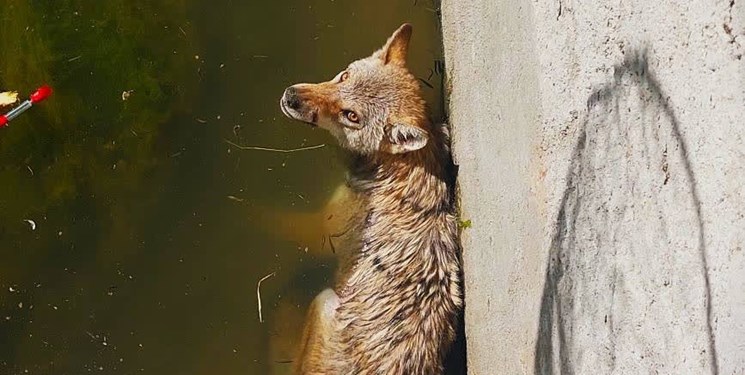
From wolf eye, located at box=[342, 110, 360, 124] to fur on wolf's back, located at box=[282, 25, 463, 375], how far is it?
44 mm

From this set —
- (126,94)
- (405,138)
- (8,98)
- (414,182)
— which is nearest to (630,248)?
(405,138)

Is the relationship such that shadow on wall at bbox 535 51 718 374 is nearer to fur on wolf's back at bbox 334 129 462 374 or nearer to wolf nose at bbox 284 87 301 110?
fur on wolf's back at bbox 334 129 462 374

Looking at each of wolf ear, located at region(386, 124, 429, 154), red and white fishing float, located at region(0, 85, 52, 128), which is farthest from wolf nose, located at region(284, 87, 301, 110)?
red and white fishing float, located at region(0, 85, 52, 128)

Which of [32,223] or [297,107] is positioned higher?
[297,107]

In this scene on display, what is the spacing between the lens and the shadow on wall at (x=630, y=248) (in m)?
2.43

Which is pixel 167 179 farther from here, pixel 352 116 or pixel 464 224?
pixel 464 224

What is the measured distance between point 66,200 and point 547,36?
3700 millimetres

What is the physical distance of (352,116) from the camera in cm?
512

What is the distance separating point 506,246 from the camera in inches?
164

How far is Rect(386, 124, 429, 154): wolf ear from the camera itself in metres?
4.94

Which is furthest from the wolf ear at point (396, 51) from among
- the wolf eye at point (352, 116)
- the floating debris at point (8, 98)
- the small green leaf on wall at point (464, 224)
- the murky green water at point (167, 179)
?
the floating debris at point (8, 98)

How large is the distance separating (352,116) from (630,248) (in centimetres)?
262

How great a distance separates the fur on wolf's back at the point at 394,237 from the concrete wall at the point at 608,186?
29 cm

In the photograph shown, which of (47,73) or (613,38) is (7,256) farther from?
(613,38)
